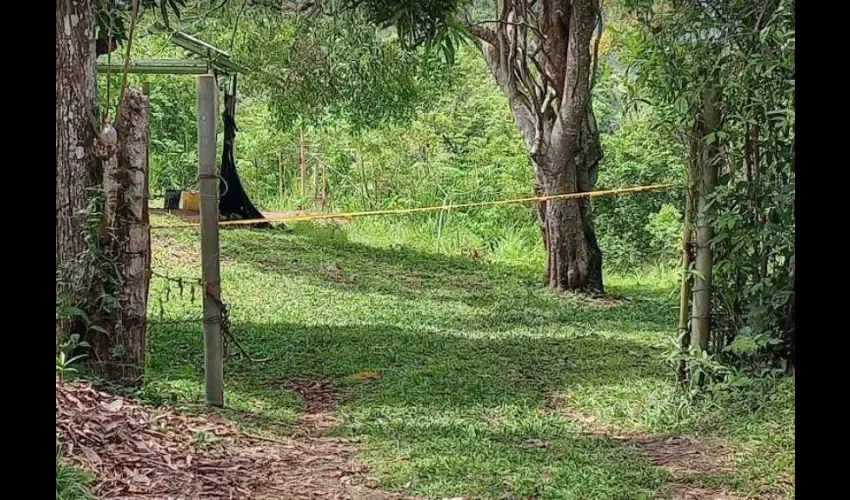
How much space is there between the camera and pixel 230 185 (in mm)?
6930

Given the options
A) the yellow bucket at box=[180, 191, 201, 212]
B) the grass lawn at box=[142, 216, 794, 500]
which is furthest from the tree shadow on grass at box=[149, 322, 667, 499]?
the yellow bucket at box=[180, 191, 201, 212]

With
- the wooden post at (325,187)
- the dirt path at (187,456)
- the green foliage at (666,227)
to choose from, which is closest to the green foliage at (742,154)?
the dirt path at (187,456)

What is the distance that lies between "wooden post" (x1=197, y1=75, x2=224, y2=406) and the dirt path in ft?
0.83

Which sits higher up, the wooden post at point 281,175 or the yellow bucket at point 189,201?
the wooden post at point 281,175

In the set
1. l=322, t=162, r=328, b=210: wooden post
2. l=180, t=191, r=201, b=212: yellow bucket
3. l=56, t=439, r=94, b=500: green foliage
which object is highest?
l=322, t=162, r=328, b=210: wooden post

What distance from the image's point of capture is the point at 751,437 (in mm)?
2510

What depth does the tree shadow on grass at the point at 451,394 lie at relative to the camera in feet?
7.89

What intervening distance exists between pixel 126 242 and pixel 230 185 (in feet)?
14.2

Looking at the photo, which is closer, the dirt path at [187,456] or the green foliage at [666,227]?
the dirt path at [187,456]

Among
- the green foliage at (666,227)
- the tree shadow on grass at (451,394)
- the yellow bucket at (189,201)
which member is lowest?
the tree shadow on grass at (451,394)

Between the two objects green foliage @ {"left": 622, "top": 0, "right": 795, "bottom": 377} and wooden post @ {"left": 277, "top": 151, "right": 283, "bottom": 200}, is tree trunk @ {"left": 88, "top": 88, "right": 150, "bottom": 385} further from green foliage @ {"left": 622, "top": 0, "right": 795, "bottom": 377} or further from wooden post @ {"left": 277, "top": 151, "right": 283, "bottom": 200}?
wooden post @ {"left": 277, "top": 151, "right": 283, "bottom": 200}

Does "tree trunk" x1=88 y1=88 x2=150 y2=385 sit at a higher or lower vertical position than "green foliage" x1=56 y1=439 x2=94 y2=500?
higher

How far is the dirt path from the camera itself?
211 cm

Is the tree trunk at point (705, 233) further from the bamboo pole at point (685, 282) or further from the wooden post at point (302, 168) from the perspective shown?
the wooden post at point (302, 168)
